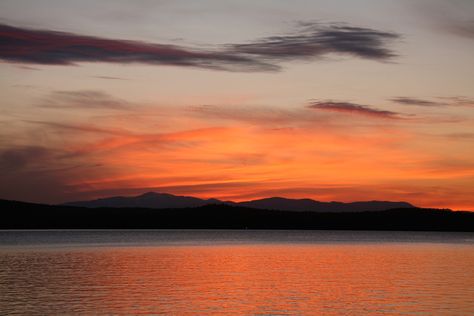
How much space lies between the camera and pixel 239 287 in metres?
57.0

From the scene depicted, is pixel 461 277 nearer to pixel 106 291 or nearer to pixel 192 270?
pixel 192 270

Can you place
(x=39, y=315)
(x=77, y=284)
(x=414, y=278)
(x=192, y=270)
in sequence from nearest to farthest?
(x=39, y=315) → (x=77, y=284) → (x=414, y=278) → (x=192, y=270)

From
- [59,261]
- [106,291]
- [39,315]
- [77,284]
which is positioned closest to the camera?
[39,315]

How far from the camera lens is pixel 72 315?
1663 inches

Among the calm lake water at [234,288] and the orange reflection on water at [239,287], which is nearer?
the calm lake water at [234,288]

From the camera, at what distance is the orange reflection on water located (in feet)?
150

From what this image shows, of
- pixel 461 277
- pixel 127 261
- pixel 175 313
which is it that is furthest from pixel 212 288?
pixel 127 261

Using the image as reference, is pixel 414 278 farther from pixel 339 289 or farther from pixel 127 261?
pixel 127 261

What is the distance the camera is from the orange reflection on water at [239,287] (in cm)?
4581

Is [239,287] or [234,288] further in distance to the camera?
[239,287]

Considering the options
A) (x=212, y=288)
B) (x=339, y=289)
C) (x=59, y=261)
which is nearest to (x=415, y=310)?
(x=339, y=289)

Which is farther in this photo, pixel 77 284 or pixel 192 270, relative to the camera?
pixel 192 270

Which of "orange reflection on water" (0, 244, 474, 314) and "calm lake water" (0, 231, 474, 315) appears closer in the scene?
"calm lake water" (0, 231, 474, 315)

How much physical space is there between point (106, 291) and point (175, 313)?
40.3ft
